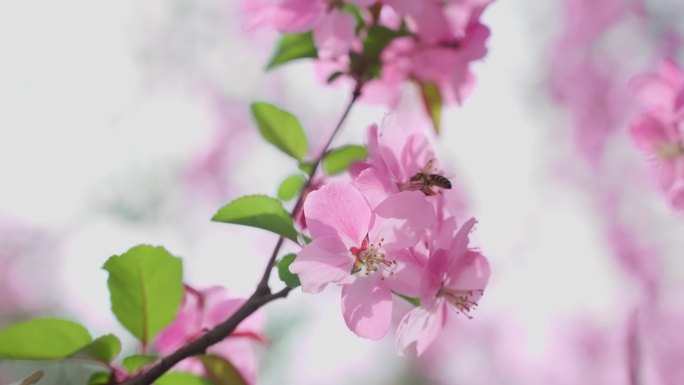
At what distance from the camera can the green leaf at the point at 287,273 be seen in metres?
0.52

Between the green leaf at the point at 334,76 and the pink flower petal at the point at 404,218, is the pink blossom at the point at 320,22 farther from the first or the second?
the pink flower petal at the point at 404,218

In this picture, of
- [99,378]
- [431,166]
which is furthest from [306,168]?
[99,378]

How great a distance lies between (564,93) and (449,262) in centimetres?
279

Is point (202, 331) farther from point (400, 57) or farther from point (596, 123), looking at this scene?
point (596, 123)

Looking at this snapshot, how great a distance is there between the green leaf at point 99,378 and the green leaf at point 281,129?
0.83ft

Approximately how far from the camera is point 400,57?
0.85m

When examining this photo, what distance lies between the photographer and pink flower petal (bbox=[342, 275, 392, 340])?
0.53 metres

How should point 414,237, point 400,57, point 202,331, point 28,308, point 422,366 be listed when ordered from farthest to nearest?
point 422,366
point 28,308
point 400,57
point 202,331
point 414,237

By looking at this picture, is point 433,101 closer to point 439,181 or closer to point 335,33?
point 335,33

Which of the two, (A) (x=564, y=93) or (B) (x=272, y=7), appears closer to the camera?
(B) (x=272, y=7)

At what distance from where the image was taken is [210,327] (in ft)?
2.23

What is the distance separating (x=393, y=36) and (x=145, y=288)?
0.35 m

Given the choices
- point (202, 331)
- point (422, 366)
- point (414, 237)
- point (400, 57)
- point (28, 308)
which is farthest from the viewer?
point (422, 366)

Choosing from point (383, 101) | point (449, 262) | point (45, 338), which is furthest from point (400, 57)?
point (45, 338)
